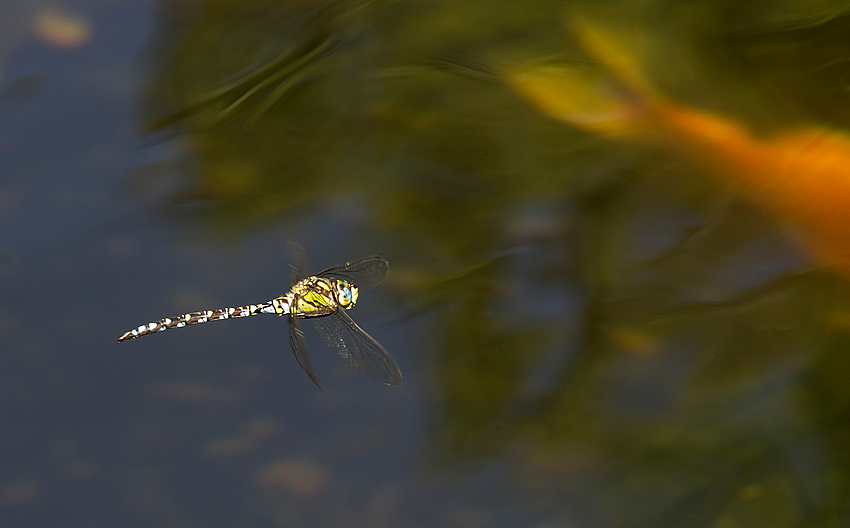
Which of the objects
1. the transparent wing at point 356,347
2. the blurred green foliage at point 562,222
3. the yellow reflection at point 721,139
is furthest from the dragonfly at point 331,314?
the yellow reflection at point 721,139

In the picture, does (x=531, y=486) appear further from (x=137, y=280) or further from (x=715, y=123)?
(x=715, y=123)

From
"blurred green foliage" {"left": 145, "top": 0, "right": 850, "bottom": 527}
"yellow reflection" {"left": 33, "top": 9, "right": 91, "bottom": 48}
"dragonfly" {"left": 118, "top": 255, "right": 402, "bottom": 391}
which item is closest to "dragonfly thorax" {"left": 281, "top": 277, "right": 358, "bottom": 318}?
"dragonfly" {"left": 118, "top": 255, "right": 402, "bottom": 391}

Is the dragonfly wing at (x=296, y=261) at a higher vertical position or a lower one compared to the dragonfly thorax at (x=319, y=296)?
higher

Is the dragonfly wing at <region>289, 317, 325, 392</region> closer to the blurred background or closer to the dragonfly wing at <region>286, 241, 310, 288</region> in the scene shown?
the blurred background

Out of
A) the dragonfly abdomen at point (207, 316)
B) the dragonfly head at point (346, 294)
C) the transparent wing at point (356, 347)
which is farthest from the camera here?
the dragonfly head at point (346, 294)

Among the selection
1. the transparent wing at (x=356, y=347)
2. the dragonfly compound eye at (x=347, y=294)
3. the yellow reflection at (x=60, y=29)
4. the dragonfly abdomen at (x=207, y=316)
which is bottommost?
the transparent wing at (x=356, y=347)

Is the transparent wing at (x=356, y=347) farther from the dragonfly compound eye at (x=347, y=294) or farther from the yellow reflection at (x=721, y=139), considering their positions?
the yellow reflection at (x=721, y=139)
